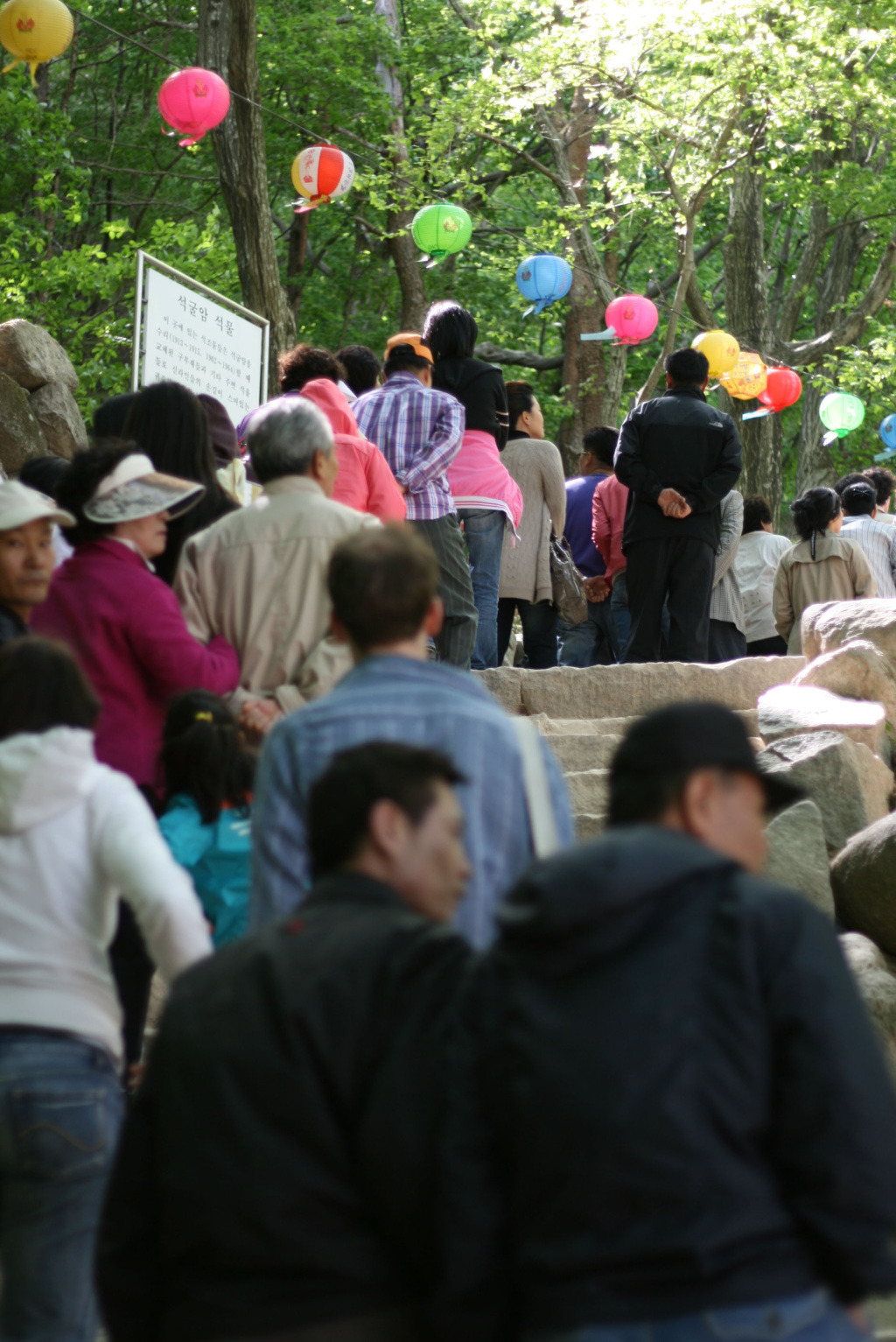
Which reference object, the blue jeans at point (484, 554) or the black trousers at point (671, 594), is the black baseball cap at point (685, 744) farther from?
the black trousers at point (671, 594)

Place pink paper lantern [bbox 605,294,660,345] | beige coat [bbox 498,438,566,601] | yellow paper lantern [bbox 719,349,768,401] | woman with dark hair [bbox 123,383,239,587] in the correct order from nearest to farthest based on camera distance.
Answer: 1. woman with dark hair [bbox 123,383,239,587]
2. beige coat [bbox 498,438,566,601]
3. pink paper lantern [bbox 605,294,660,345]
4. yellow paper lantern [bbox 719,349,768,401]

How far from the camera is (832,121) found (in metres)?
16.5

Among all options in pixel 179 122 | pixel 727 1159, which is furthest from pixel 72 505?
pixel 179 122

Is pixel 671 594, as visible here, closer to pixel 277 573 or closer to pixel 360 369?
pixel 360 369

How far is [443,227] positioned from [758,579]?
15.6 ft

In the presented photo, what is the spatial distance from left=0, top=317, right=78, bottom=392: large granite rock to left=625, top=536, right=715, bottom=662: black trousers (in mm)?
4991

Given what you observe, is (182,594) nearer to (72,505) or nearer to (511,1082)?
(72,505)

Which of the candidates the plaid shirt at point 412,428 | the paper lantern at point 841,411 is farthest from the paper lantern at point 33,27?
the paper lantern at point 841,411

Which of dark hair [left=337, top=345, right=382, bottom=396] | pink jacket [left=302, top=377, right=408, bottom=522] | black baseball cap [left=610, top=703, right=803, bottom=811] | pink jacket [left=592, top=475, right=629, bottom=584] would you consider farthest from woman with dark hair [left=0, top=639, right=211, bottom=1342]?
pink jacket [left=592, top=475, right=629, bottom=584]

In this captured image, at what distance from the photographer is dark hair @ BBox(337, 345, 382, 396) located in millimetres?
7105

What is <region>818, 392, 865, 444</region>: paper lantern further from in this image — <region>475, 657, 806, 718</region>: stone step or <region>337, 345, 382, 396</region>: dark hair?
<region>337, 345, 382, 396</region>: dark hair

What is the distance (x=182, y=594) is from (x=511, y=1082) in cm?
241

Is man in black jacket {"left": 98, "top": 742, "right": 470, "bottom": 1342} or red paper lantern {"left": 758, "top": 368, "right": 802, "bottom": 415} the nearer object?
man in black jacket {"left": 98, "top": 742, "right": 470, "bottom": 1342}

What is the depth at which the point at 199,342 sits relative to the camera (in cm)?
832
